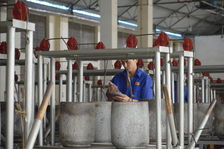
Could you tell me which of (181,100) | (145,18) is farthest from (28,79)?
(145,18)

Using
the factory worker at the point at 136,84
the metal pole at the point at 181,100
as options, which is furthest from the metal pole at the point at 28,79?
the factory worker at the point at 136,84

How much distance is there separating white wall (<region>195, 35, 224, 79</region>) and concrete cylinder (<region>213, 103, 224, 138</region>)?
1098 centimetres

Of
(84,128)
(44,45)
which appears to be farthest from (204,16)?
(84,128)

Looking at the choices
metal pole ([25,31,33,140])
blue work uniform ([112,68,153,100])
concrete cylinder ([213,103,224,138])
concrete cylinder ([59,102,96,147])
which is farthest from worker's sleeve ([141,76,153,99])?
metal pole ([25,31,33,140])

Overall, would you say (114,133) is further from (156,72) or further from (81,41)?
(81,41)

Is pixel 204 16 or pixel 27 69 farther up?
pixel 204 16

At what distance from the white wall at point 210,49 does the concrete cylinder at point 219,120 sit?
11.0 meters

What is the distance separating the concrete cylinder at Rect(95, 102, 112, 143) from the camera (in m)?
3.68

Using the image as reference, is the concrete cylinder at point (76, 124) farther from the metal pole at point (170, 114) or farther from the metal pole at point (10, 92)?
the metal pole at point (10, 92)

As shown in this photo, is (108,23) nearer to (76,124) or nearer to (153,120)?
(153,120)

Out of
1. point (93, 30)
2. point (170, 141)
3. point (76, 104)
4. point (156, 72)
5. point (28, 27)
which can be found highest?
point (93, 30)

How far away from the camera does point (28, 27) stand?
269 cm

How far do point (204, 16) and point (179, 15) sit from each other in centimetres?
166

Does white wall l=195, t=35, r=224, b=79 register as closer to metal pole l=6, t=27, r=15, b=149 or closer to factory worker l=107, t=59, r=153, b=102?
factory worker l=107, t=59, r=153, b=102
